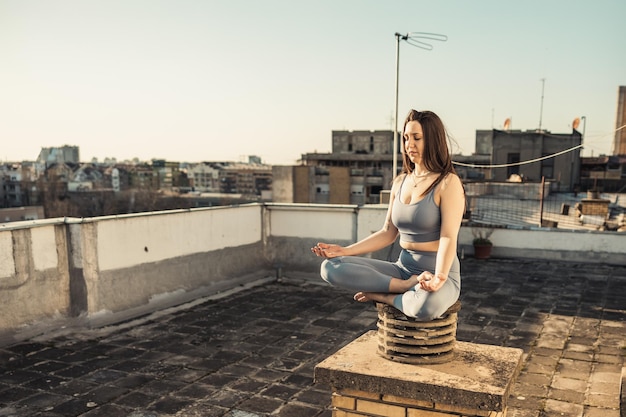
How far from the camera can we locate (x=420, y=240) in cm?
234

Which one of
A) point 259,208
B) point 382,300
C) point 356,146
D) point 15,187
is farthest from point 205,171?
point 382,300

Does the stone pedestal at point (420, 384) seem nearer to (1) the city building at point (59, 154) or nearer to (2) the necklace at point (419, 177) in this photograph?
(2) the necklace at point (419, 177)

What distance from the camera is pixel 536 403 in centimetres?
490

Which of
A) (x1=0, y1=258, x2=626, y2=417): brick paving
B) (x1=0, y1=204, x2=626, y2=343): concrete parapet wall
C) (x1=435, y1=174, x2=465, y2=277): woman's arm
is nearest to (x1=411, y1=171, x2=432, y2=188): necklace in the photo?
(x1=435, y1=174, x2=465, y2=277): woman's arm

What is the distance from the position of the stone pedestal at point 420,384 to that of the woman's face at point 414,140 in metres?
0.98

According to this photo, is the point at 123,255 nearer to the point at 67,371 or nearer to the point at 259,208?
the point at 67,371

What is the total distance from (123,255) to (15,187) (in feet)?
310

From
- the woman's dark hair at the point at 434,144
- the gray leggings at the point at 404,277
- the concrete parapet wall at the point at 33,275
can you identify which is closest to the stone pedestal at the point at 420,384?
the gray leggings at the point at 404,277

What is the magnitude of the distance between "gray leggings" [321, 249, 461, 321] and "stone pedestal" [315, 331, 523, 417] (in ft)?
0.99

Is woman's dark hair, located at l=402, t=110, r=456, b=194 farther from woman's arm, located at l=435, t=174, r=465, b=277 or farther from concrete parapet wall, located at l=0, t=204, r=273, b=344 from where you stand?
concrete parapet wall, located at l=0, t=204, r=273, b=344

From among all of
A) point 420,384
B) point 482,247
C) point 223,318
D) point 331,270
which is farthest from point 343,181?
point 420,384

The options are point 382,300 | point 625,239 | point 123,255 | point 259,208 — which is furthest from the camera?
point 625,239

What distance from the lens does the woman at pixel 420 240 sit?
219cm

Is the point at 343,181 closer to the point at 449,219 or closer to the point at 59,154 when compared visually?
the point at 449,219
